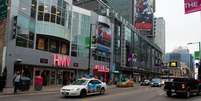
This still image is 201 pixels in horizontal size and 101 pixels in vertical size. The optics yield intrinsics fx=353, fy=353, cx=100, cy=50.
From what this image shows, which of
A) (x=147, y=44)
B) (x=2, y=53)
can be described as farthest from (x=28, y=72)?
(x=147, y=44)

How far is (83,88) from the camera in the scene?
26.0 m

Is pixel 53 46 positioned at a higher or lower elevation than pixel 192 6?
higher

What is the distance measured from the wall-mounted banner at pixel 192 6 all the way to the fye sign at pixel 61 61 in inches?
1312

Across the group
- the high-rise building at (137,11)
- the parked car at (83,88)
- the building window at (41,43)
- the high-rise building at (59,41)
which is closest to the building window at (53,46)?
the high-rise building at (59,41)

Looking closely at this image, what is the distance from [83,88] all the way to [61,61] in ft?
84.7

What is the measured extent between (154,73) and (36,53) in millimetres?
99182

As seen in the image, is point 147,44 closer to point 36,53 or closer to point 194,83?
point 36,53

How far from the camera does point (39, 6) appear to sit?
45656mm

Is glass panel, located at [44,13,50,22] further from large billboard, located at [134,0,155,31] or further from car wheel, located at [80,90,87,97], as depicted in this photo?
large billboard, located at [134,0,155,31]

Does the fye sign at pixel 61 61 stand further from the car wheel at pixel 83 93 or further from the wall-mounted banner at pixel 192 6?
the wall-mounted banner at pixel 192 6

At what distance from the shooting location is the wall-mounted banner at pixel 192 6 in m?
17.7

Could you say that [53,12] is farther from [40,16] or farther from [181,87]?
[181,87]

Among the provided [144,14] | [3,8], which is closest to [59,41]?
[3,8]

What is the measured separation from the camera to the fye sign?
49850 mm
